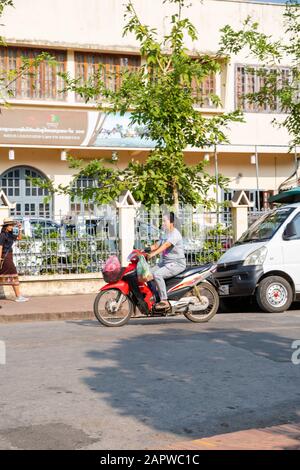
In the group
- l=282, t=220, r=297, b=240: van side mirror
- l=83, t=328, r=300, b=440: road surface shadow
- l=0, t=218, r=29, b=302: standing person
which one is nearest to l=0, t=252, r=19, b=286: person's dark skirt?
l=0, t=218, r=29, b=302: standing person

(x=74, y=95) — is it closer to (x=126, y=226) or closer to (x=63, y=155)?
(x=63, y=155)

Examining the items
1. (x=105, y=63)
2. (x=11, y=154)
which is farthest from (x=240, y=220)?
(x=105, y=63)

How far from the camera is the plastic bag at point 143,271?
10867 millimetres

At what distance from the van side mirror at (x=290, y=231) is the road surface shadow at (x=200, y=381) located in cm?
416

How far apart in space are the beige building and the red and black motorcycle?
13.7 m

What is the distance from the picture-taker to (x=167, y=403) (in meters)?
6.16

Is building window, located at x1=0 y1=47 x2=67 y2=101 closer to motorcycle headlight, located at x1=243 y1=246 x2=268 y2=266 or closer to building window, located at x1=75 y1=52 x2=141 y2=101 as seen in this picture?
building window, located at x1=75 y1=52 x2=141 y2=101

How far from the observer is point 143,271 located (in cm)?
1086

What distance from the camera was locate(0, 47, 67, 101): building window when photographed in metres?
24.4

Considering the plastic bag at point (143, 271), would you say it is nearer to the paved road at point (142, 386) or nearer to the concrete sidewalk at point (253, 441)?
the paved road at point (142, 386)

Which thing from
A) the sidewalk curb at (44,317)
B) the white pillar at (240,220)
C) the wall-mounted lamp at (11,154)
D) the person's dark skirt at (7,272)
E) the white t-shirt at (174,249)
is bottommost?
the sidewalk curb at (44,317)

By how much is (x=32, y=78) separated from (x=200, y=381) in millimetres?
19119

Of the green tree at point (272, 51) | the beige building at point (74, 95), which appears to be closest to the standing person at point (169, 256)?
the green tree at point (272, 51)
